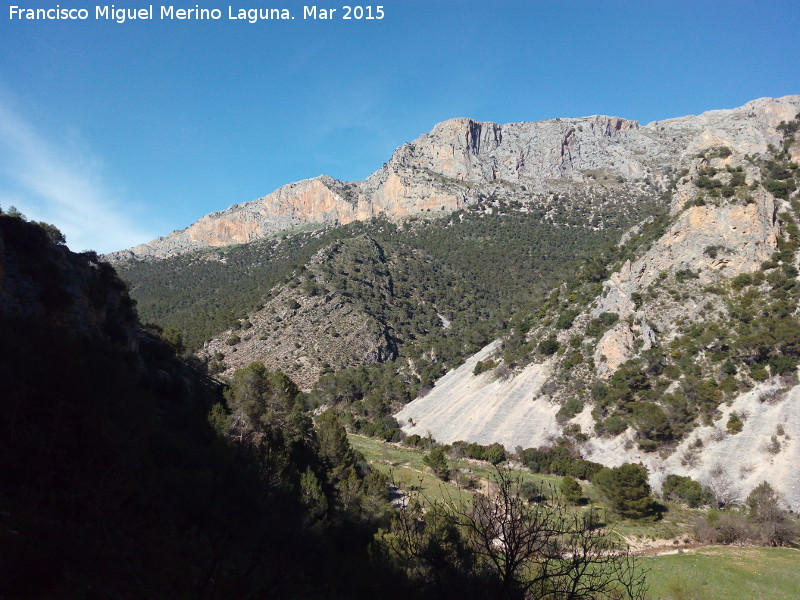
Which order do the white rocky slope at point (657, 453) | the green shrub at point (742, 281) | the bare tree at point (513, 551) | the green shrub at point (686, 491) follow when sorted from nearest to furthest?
the bare tree at point (513, 551) → the white rocky slope at point (657, 453) → the green shrub at point (686, 491) → the green shrub at point (742, 281)

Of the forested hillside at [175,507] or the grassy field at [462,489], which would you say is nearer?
the forested hillside at [175,507]

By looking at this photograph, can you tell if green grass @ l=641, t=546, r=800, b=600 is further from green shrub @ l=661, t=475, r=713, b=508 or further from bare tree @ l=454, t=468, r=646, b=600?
bare tree @ l=454, t=468, r=646, b=600

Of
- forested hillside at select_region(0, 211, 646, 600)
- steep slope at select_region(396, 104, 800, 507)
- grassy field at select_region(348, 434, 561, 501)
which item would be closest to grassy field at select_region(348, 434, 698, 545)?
grassy field at select_region(348, 434, 561, 501)

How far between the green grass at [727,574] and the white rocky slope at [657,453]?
6983 mm

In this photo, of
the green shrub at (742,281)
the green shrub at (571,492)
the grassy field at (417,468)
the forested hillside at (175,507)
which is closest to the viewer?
the forested hillside at (175,507)

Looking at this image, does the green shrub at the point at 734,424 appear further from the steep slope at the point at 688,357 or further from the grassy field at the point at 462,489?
the grassy field at the point at 462,489

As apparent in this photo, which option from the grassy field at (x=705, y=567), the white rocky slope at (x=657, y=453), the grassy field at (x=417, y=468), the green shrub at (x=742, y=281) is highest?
the green shrub at (x=742, y=281)

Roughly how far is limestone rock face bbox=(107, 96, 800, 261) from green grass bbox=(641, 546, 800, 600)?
96.4 meters

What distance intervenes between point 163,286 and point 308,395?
6115 centimetres

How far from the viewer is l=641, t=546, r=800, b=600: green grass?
14.9m

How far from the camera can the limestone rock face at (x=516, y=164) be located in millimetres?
111250

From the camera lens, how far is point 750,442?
88.9 ft

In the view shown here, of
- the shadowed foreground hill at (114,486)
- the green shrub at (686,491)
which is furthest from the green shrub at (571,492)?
the shadowed foreground hill at (114,486)

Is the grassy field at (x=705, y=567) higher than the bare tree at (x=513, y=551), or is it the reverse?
the bare tree at (x=513, y=551)
